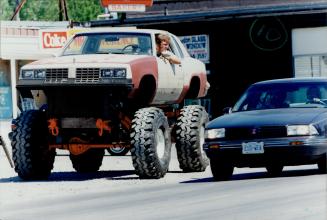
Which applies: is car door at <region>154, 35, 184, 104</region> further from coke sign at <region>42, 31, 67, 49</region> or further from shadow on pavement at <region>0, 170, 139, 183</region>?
coke sign at <region>42, 31, 67, 49</region>

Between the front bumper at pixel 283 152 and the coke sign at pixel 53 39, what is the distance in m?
29.1

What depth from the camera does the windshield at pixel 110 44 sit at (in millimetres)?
19141

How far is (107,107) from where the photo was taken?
1828 centimetres

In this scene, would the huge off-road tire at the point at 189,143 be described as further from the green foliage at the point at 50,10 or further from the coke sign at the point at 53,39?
the green foliage at the point at 50,10

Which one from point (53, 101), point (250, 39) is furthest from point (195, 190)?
point (250, 39)

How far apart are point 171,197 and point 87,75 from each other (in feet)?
14.3

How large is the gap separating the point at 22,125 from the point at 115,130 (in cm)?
154

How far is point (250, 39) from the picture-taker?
43.5 meters

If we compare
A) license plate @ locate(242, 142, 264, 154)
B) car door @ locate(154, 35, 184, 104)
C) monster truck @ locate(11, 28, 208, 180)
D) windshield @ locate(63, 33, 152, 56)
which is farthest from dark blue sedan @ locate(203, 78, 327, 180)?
windshield @ locate(63, 33, 152, 56)

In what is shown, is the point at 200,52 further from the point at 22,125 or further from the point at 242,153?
the point at 242,153

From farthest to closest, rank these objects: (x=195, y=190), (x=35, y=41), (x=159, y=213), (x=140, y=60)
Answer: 1. (x=35, y=41)
2. (x=140, y=60)
3. (x=195, y=190)
4. (x=159, y=213)

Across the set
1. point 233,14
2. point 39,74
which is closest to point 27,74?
point 39,74

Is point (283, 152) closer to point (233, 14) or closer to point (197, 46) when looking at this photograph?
point (233, 14)

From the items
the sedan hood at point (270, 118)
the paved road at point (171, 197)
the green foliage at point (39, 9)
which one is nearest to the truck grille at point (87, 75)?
the paved road at point (171, 197)
